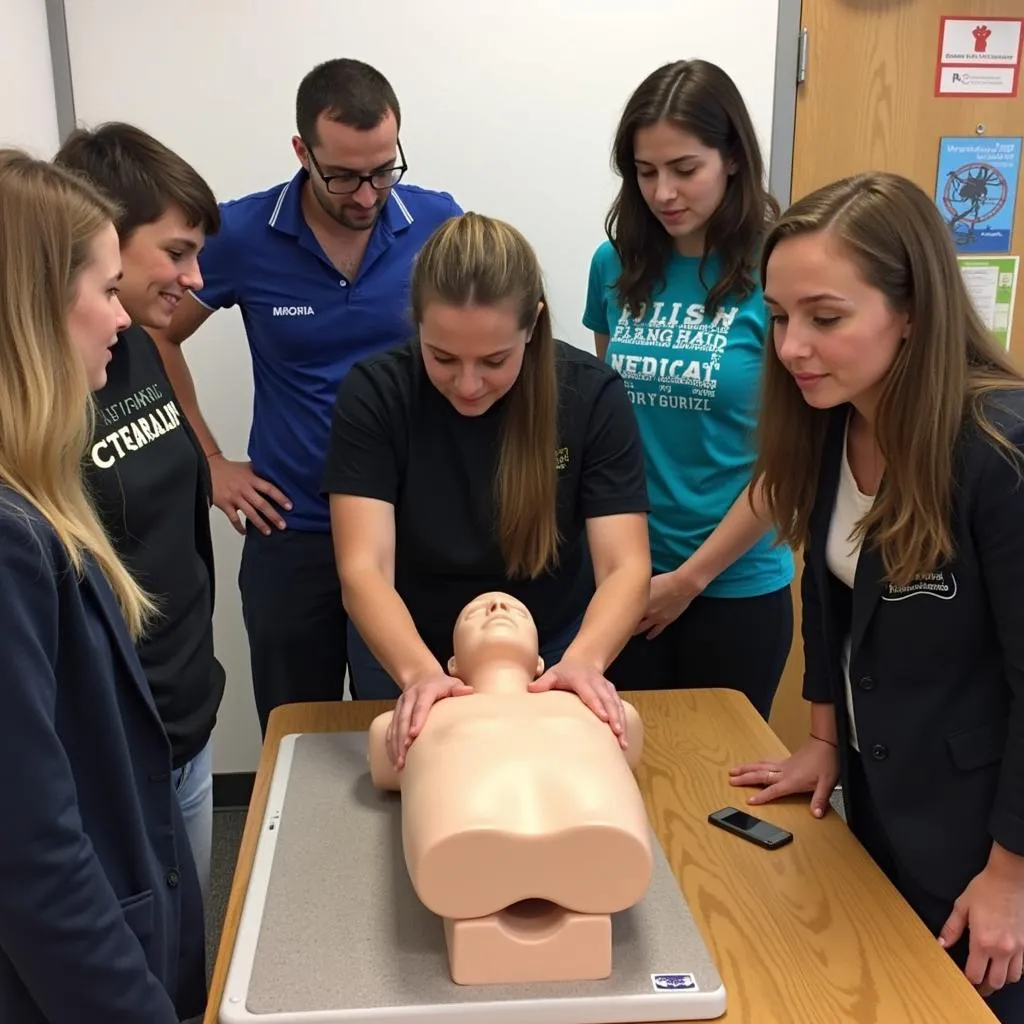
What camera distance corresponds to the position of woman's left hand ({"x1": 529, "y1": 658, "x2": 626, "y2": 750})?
122 centimetres

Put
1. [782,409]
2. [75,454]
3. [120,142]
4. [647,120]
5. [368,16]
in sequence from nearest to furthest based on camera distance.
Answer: [75,454] < [782,409] < [120,142] < [647,120] < [368,16]

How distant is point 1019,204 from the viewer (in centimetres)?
267

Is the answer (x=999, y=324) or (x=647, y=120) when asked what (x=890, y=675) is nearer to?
(x=647, y=120)

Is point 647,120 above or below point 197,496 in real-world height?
above

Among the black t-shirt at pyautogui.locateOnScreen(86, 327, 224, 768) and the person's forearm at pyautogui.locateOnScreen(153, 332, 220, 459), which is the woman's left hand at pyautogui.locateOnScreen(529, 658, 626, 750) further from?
the person's forearm at pyautogui.locateOnScreen(153, 332, 220, 459)

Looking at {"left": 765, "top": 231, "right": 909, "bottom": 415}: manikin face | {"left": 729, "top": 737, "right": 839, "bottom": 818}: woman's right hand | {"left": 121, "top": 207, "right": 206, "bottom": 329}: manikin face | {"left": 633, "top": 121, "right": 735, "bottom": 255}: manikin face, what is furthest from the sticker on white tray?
{"left": 633, "top": 121, "right": 735, "bottom": 255}: manikin face

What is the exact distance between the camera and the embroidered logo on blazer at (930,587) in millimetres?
1119

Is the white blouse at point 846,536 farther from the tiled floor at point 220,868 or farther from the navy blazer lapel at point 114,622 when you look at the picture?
the tiled floor at point 220,868

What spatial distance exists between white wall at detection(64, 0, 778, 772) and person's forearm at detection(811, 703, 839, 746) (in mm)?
1482

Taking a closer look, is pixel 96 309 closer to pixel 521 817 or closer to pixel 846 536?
pixel 521 817

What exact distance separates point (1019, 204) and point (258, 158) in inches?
76.7

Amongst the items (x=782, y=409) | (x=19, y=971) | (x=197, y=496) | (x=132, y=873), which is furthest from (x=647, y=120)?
(x=19, y=971)

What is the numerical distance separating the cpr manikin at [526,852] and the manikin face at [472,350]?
1.81ft

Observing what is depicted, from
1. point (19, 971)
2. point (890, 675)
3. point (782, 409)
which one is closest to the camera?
point (19, 971)
